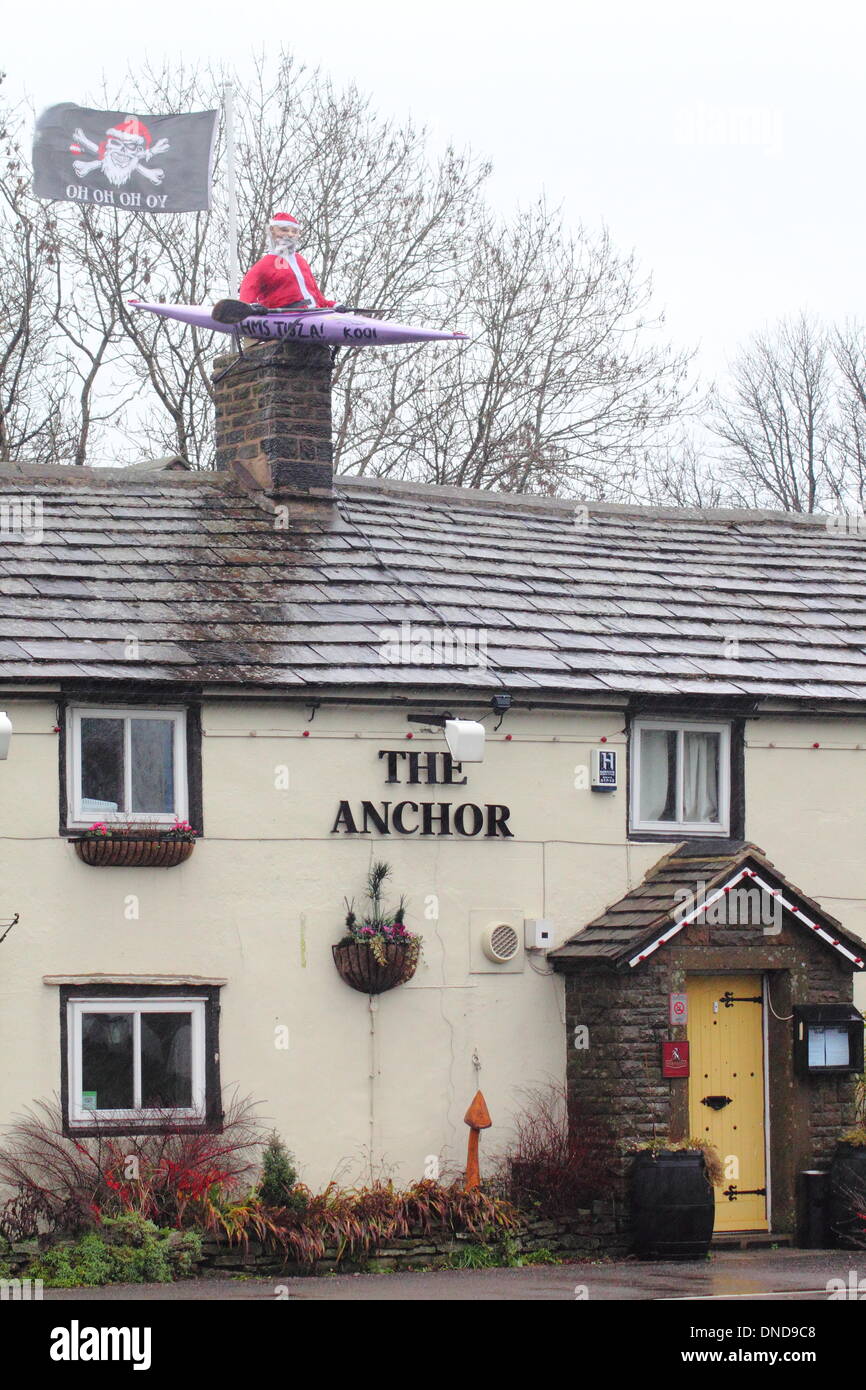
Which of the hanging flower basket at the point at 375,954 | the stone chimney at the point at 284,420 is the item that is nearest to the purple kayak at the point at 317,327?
the stone chimney at the point at 284,420

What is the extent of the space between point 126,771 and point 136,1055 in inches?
83.2

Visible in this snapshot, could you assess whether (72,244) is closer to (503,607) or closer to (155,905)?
(503,607)

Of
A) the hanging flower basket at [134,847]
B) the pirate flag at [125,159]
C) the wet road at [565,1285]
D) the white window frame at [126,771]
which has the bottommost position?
the wet road at [565,1285]

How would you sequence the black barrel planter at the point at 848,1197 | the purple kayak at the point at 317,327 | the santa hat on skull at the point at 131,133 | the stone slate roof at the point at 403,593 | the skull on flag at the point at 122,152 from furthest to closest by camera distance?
the santa hat on skull at the point at 131,133, the skull on flag at the point at 122,152, the purple kayak at the point at 317,327, the black barrel planter at the point at 848,1197, the stone slate roof at the point at 403,593

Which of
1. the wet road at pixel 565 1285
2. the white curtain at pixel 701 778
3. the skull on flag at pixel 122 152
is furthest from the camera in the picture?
the skull on flag at pixel 122 152

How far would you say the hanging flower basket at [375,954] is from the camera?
55.3 ft

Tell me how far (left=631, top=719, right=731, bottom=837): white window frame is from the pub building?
3 centimetres

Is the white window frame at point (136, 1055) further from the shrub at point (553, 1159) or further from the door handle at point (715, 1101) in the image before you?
the door handle at point (715, 1101)

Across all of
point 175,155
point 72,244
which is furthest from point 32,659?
point 72,244

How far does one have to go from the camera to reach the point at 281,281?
66.1ft

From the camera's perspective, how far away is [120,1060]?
16.4m

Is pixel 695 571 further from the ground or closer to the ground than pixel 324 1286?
further from the ground

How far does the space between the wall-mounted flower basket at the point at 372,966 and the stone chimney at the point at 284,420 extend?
482cm
